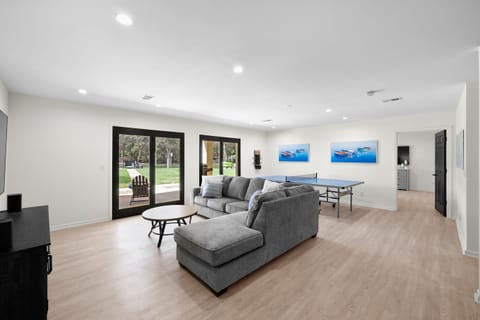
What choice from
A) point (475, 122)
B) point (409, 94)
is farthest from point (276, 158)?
point (475, 122)

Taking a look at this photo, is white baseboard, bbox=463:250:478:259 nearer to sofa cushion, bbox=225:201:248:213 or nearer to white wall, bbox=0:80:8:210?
sofa cushion, bbox=225:201:248:213

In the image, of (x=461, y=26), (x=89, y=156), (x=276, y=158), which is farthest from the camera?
(x=276, y=158)

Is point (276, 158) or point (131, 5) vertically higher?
point (131, 5)

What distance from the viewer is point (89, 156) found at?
13.8ft

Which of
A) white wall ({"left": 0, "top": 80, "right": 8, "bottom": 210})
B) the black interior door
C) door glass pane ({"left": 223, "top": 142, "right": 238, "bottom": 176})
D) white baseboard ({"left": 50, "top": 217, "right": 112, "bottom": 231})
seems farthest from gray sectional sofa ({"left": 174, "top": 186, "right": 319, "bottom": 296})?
door glass pane ({"left": 223, "top": 142, "right": 238, "bottom": 176})

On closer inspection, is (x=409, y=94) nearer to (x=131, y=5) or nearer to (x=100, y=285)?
(x=131, y=5)

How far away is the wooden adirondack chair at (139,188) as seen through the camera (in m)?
4.90

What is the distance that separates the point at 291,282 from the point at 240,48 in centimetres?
264

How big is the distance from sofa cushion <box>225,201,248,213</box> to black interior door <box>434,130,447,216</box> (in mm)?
4736

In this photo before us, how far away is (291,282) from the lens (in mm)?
2232

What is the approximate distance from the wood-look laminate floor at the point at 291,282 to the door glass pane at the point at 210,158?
10.2ft

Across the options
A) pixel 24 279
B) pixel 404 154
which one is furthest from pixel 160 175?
pixel 404 154

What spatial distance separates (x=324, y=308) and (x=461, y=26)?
9.20ft

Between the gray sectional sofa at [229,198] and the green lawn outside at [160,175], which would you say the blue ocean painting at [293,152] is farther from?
the green lawn outside at [160,175]
